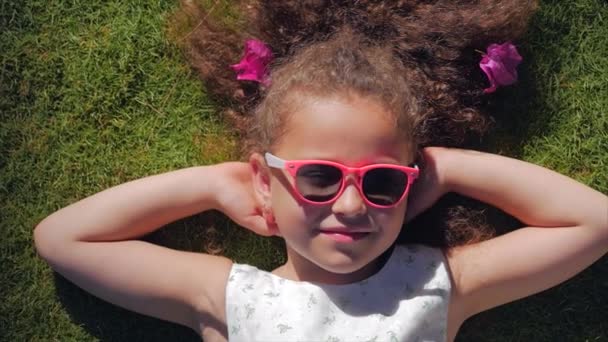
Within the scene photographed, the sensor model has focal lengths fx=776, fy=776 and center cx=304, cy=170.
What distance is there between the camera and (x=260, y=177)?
302cm

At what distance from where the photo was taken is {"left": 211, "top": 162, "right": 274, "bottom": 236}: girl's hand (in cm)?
316

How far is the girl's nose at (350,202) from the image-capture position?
8.87 feet

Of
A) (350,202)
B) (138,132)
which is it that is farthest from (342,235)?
(138,132)

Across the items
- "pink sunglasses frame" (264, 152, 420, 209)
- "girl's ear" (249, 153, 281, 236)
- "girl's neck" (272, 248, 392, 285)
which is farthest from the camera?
"girl's neck" (272, 248, 392, 285)

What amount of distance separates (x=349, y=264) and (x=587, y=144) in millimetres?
1299

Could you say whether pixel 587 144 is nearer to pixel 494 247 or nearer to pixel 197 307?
pixel 494 247

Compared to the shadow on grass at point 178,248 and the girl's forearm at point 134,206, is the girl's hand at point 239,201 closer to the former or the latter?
the girl's forearm at point 134,206

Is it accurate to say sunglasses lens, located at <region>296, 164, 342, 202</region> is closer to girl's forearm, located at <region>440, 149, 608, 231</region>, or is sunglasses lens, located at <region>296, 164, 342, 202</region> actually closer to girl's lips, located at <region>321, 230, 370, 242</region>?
girl's lips, located at <region>321, 230, 370, 242</region>

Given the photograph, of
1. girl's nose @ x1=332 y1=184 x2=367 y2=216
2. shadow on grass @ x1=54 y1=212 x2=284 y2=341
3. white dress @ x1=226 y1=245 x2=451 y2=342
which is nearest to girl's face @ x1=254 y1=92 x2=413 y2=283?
girl's nose @ x1=332 y1=184 x2=367 y2=216

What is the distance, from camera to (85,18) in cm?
346

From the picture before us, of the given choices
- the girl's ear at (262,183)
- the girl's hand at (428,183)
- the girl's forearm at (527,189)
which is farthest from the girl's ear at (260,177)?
the girl's forearm at (527,189)

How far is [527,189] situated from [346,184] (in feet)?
2.71

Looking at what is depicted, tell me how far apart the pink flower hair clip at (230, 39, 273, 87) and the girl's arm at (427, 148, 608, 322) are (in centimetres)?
75

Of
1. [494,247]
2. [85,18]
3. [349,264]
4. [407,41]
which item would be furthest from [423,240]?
[85,18]
